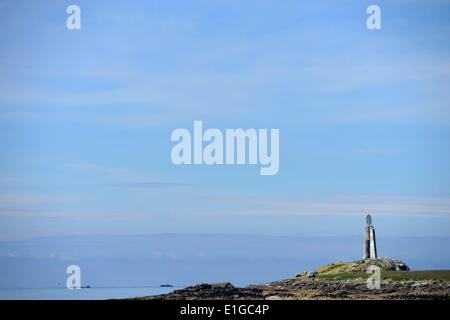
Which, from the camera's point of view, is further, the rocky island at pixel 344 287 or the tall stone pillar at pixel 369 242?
the tall stone pillar at pixel 369 242

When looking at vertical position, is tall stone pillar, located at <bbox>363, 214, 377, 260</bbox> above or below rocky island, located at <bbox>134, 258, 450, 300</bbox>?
above

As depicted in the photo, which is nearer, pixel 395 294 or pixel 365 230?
pixel 395 294

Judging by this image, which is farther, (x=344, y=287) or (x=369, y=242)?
(x=369, y=242)

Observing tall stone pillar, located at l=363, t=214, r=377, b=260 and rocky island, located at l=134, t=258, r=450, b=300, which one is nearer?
rocky island, located at l=134, t=258, r=450, b=300

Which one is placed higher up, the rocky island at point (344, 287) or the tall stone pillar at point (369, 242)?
the tall stone pillar at point (369, 242)

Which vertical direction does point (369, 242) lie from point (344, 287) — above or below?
above
